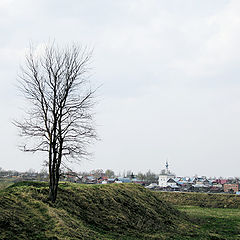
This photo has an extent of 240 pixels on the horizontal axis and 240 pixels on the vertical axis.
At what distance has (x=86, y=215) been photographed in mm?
16797

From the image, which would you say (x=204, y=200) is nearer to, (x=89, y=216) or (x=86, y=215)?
(x=89, y=216)

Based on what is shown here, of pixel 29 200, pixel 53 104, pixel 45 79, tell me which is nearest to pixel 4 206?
pixel 29 200

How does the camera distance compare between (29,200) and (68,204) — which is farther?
(68,204)

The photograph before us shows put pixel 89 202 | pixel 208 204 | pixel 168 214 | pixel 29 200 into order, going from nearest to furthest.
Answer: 1. pixel 29 200
2. pixel 89 202
3. pixel 168 214
4. pixel 208 204

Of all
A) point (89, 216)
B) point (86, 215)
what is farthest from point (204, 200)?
point (86, 215)

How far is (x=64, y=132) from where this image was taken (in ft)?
55.8

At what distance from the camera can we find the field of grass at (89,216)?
466 inches

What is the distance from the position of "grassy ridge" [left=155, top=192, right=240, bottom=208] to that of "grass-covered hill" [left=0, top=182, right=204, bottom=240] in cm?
2591

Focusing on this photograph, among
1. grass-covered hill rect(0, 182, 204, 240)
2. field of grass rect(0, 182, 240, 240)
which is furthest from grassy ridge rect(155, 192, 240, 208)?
grass-covered hill rect(0, 182, 204, 240)

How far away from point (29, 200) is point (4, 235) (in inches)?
186

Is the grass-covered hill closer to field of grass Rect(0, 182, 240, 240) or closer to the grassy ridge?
field of grass Rect(0, 182, 240, 240)

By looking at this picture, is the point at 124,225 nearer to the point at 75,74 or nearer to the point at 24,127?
the point at 24,127

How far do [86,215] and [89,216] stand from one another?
0.66ft

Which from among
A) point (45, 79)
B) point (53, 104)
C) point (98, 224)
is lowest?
point (98, 224)
